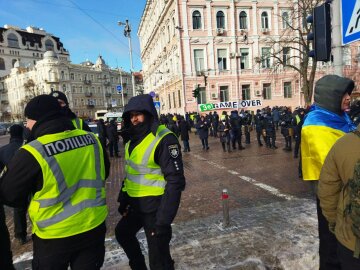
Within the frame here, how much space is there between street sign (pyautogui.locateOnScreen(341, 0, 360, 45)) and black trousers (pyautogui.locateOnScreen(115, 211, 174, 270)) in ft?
9.89

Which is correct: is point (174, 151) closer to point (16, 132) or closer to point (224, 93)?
point (16, 132)

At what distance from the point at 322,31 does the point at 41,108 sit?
13.2ft

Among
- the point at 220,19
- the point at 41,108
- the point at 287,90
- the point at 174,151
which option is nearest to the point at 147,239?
the point at 174,151

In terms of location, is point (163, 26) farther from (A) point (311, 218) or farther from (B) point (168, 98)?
(A) point (311, 218)

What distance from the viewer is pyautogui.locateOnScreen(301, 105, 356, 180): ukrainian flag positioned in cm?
265

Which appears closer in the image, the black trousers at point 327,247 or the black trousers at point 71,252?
the black trousers at point 71,252

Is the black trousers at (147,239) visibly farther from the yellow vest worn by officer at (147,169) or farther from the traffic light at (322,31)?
the traffic light at (322,31)

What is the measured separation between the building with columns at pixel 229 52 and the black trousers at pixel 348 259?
29039 mm

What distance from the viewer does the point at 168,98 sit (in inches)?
1531

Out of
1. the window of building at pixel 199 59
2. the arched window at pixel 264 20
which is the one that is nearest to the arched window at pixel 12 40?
the window of building at pixel 199 59

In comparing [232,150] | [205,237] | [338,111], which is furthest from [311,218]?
[232,150]

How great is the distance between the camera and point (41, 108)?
222cm

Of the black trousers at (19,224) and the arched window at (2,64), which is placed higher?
the arched window at (2,64)

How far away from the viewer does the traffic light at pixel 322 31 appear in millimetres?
4309
